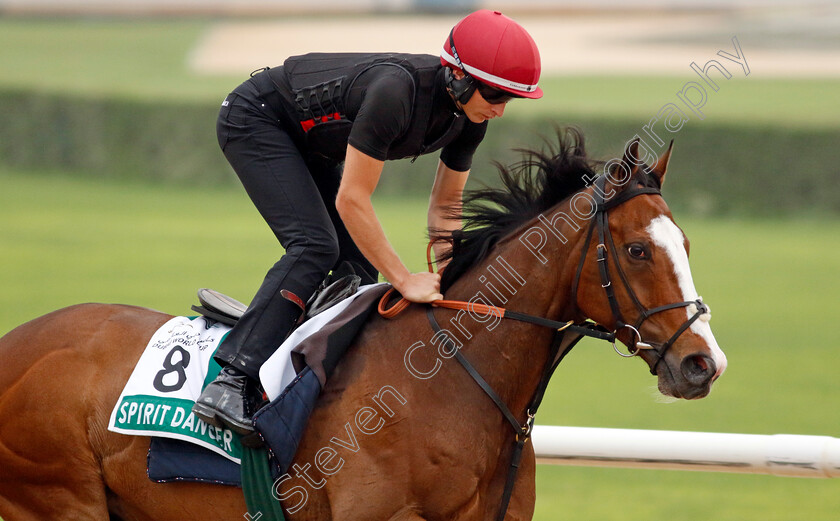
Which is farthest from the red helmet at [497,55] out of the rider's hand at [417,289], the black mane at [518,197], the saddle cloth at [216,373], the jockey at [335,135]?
the saddle cloth at [216,373]

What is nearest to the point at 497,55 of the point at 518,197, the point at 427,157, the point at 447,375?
the point at 518,197

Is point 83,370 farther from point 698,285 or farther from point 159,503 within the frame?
point 698,285

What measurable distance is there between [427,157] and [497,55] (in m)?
Result: 16.5

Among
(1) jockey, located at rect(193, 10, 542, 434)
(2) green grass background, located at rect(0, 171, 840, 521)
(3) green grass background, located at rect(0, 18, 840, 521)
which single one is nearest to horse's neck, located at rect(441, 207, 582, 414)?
(1) jockey, located at rect(193, 10, 542, 434)

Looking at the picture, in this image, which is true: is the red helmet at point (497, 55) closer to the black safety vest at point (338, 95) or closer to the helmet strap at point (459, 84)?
the helmet strap at point (459, 84)

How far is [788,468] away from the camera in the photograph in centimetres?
416

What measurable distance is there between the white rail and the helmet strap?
5.81 ft

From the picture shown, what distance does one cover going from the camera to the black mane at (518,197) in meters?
3.48

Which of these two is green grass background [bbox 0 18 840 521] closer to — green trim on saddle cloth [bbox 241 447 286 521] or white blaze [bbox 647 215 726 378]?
green trim on saddle cloth [bbox 241 447 286 521]

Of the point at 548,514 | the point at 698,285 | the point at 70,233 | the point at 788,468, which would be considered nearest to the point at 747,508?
the point at 548,514

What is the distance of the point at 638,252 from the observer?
10.4 feet

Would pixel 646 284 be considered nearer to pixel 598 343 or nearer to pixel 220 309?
pixel 220 309

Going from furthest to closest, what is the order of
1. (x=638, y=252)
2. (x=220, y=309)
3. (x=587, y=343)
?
(x=587, y=343), (x=220, y=309), (x=638, y=252)

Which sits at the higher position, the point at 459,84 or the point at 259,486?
the point at 459,84
